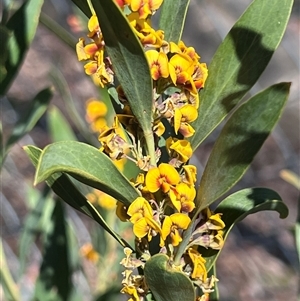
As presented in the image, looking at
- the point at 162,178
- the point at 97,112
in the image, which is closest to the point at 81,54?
the point at 162,178

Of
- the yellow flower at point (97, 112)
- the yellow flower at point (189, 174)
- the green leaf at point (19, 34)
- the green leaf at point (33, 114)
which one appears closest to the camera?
the yellow flower at point (189, 174)

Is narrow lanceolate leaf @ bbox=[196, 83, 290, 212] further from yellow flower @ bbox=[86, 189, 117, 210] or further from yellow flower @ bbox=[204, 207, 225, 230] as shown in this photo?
yellow flower @ bbox=[86, 189, 117, 210]

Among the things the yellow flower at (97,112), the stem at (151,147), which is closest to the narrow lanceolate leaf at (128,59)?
the stem at (151,147)

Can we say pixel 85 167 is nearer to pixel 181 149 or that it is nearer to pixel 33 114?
pixel 181 149

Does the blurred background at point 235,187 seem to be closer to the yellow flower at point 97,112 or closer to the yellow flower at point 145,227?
the yellow flower at point 97,112

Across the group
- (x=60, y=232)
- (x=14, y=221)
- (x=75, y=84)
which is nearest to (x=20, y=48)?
(x=60, y=232)

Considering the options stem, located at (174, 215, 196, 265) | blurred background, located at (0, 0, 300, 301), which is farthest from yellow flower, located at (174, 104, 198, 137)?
blurred background, located at (0, 0, 300, 301)
